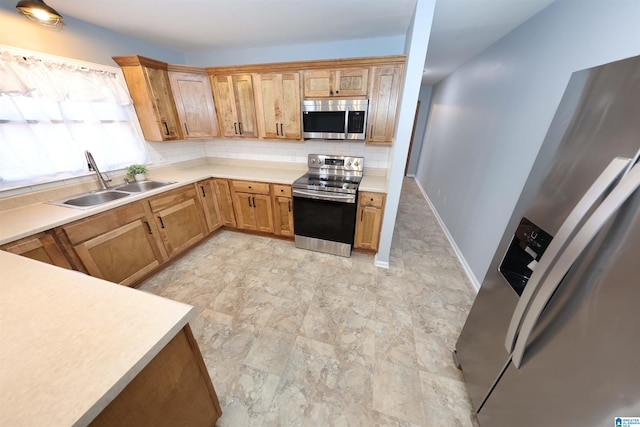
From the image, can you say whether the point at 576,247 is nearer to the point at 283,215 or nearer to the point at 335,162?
the point at 335,162

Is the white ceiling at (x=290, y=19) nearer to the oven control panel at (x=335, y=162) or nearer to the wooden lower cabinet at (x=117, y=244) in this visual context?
the oven control panel at (x=335, y=162)

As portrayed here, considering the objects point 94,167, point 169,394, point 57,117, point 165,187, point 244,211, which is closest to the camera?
point 169,394

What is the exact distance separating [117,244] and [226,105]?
79.8 inches

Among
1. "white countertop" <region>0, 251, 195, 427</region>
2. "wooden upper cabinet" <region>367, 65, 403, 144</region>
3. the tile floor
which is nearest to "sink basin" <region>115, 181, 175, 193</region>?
the tile floor

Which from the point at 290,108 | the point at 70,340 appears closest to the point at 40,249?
the point at 70,340

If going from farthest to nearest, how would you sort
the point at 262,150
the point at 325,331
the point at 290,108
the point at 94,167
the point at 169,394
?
the point at 262,150
the point at 290,108
the point at 94,167
the point at 325,331
the point at 169,394

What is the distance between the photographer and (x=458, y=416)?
4.07 ft

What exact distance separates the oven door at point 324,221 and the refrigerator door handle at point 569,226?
5.32 feet

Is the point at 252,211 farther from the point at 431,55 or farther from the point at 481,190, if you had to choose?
the point at 431,55

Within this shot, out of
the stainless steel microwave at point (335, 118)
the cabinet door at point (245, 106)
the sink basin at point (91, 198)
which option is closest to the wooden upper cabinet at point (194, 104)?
the cabinet door at point (245, 106)

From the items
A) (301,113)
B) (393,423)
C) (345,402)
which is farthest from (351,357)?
(301,113)

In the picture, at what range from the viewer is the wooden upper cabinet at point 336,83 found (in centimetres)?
227

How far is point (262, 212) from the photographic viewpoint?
9.45ft

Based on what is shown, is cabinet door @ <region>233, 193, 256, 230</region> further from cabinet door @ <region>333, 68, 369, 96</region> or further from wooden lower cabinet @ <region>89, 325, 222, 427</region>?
wooden lower cabinet @ <region>89, 325, 222, 427</region>
